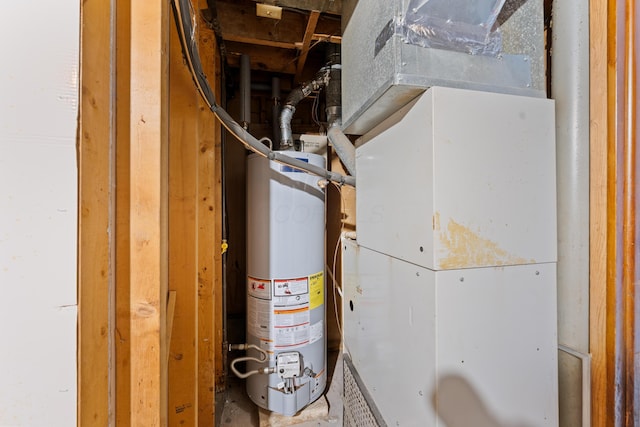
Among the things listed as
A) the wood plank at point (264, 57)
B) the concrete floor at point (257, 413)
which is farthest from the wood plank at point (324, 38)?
the concrete floor at point (257, 413)

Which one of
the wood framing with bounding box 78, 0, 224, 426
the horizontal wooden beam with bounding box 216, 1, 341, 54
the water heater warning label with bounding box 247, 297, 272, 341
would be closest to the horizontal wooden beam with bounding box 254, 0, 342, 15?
the horizontal wooden beam with bounding box 216, 1, 341, 54

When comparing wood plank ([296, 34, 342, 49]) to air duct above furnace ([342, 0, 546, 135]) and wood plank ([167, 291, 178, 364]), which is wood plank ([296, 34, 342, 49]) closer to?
air duct above furnace ([342, 0, 546, 135])

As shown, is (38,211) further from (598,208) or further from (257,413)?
(257,413)

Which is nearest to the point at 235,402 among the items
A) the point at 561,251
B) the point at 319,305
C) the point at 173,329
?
the point at 319,305

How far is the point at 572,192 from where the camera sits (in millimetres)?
660

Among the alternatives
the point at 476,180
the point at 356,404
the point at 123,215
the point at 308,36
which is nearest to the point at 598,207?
the point at 476,180

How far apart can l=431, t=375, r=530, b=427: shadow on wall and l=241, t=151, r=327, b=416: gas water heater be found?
89cm

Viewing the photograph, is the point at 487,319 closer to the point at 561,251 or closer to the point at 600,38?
the point at 561,251

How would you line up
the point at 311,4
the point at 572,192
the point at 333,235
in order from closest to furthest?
the point at 572,192, the point at 311,4, the point at 333,235

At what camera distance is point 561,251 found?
684 mm

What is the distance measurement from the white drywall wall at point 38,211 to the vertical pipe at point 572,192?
103 cm

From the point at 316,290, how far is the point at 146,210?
1.06 metres

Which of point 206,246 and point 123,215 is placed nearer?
point 123,215

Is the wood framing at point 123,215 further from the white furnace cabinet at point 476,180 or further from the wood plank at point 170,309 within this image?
the white furnace cabinet at point 476,180
